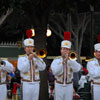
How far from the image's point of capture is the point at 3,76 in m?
8.09

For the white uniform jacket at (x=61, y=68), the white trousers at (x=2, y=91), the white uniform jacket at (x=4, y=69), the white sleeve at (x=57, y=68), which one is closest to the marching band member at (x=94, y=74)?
the white uniform jacket at (x=61, y=68)

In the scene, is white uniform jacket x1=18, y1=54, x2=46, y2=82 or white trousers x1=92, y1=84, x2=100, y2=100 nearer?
white uniform jacket x1=18, y1=54, x2=46, y2=82

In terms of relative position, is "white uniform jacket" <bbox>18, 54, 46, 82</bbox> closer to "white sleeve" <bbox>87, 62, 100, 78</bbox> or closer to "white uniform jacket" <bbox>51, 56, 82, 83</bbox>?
"white uniform jacket" <bbox>51, 56, 82, 83</bbox>

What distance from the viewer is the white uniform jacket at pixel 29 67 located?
7.73 m

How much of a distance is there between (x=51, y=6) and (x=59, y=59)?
174 cm

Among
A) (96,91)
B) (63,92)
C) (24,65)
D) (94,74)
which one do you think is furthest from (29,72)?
(96,91)

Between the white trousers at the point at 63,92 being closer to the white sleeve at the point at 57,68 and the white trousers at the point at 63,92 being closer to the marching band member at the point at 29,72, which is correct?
the white sleeve at the point at 57,68

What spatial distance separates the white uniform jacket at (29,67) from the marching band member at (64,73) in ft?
1.24

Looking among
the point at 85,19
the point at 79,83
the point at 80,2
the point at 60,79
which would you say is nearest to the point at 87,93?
the point at 79,83

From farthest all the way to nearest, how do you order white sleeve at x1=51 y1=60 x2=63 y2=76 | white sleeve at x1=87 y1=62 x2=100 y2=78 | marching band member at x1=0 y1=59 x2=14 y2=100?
marching band member at x1=0 y1=59 x2=14 y2=100
white sleeve at x1=87 y1=62 x2=100 y2=78
white sleeve at x1=51 y1=60 x2=63 y2=76

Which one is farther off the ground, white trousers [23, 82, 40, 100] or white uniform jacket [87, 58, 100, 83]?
white uniform jacket [87, 58, 100, 83]

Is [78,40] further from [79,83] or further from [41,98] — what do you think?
[41,98]

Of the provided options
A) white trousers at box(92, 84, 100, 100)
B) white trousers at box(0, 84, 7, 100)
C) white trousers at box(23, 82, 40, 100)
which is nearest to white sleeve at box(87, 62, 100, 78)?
white trousers at box(92, 84, 100, 100)

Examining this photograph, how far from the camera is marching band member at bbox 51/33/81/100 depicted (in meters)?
7.69
